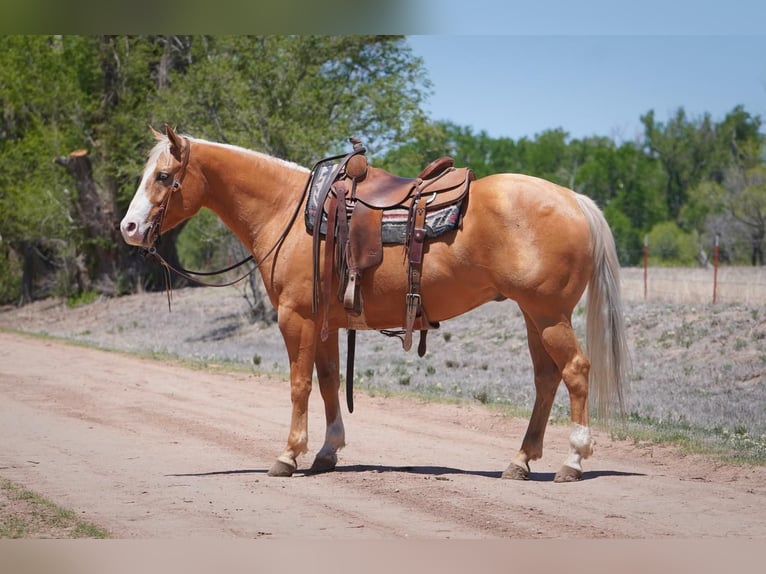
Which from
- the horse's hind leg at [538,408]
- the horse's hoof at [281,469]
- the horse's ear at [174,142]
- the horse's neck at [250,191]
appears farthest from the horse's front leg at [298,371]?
the horse's hind leg at [538,408]

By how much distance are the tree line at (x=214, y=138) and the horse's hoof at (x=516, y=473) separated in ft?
52.3

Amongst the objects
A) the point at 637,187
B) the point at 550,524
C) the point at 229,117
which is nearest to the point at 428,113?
the point at 229,117

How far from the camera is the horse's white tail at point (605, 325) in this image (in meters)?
7.30

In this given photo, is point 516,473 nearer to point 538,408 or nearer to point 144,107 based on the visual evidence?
point 538,408

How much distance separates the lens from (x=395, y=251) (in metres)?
7.50

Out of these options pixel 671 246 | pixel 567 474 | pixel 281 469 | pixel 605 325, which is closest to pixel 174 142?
pixel 281 469

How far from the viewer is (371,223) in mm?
7531

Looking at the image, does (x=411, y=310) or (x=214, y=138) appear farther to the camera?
(x=214, y=138)

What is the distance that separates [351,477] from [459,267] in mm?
1882

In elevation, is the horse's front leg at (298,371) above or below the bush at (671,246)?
below

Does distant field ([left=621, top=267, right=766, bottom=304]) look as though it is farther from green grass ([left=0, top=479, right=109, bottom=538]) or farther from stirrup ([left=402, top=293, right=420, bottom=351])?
green grass ([left=0, top=479, right=109, bottom=538])

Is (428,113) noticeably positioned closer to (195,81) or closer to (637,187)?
(195,81)

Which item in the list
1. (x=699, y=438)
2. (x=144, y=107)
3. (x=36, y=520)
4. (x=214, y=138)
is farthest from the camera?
(x=144, y=107)

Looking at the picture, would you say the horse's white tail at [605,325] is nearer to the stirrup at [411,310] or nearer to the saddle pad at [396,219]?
the saddle pad at [396,219]
